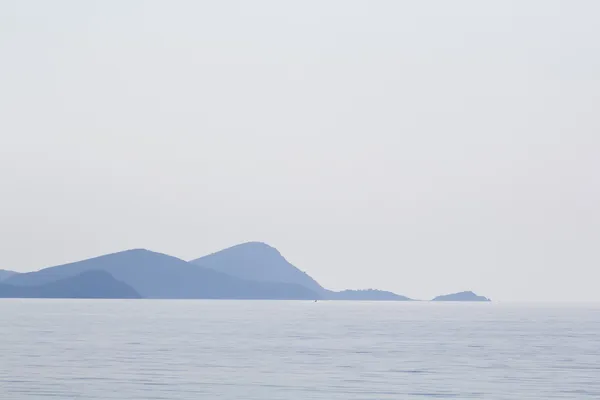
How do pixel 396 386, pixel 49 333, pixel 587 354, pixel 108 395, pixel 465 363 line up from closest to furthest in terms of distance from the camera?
pixel 108 395 < pixel 396 386 < pixel 465 363 < pixel 587 354 < pixel 49 333

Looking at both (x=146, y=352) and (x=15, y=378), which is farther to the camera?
(x=146, y=352)

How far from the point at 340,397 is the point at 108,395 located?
35.5ft

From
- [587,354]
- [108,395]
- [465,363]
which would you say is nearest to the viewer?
[108,395]

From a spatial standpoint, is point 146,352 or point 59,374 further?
point 146,352

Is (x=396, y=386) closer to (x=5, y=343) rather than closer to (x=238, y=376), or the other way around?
(x=238, y=376)

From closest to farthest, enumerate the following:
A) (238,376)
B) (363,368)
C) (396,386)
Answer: (396,386) → (238,376) → (363,368)

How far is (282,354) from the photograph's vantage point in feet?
245

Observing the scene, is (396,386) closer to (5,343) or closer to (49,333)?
(5,343)

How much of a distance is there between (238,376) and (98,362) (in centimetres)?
1219

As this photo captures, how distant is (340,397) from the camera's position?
4753cm

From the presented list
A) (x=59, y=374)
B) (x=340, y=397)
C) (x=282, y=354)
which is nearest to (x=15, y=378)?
(x=59, y=374)

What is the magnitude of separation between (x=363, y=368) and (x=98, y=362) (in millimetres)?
16955

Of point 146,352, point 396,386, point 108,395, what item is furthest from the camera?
point 146,352

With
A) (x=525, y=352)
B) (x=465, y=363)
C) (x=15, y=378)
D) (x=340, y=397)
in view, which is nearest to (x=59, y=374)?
(x=15, y=378)
